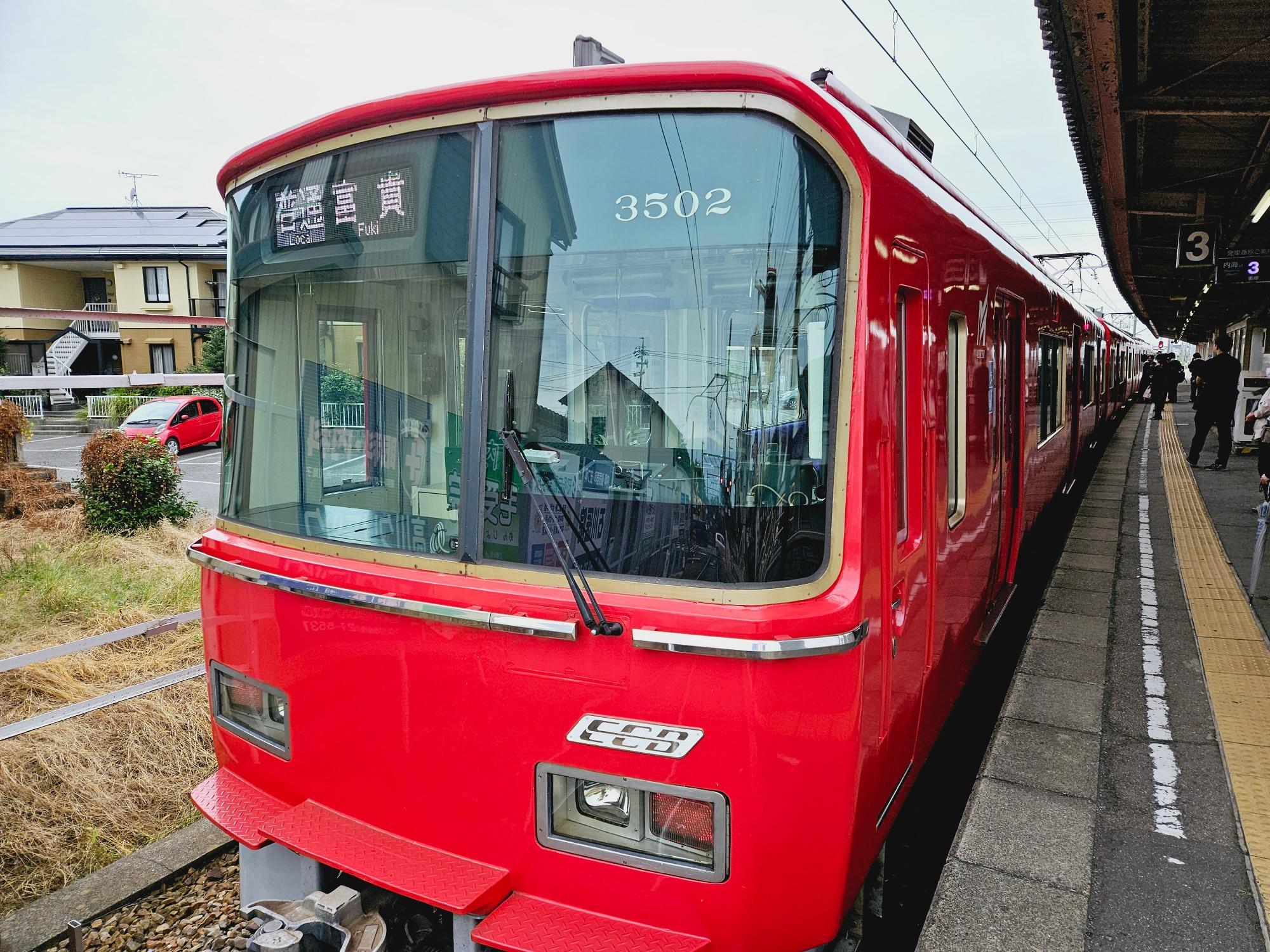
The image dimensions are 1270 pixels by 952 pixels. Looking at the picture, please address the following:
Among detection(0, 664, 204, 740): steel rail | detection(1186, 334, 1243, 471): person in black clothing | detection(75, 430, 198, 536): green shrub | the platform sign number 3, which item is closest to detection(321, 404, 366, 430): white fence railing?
detection(0, 664, 204, 740): steel rail

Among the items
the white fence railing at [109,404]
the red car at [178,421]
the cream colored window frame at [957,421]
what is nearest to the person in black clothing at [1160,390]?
the red car at [178,421]

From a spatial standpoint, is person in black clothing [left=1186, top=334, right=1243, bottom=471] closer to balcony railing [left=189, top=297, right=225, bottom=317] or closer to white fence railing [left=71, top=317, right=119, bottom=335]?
balcony railing [left=189, top=297, right=225, bottom=317]

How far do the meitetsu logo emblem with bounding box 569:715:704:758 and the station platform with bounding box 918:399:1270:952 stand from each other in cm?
136

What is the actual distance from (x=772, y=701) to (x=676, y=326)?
3.10ft

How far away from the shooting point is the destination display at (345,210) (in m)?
2.49

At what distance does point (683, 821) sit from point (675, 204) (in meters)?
1.53

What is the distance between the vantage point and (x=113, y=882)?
3305mm

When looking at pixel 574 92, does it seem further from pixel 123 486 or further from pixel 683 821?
pixel 123 486

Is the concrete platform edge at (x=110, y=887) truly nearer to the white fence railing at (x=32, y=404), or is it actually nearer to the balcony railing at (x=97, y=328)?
the white fence railing at (x=32, y=404)

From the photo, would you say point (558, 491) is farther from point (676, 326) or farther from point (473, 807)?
point (473, 807)

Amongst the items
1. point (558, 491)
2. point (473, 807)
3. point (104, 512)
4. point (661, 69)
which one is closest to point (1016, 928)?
point (473, 807)

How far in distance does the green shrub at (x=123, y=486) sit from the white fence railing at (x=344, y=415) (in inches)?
331

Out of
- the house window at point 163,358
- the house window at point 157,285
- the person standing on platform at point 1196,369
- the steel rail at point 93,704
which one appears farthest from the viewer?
the house window at point 163,358

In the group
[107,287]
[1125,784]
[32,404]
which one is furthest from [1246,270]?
[107,287]
